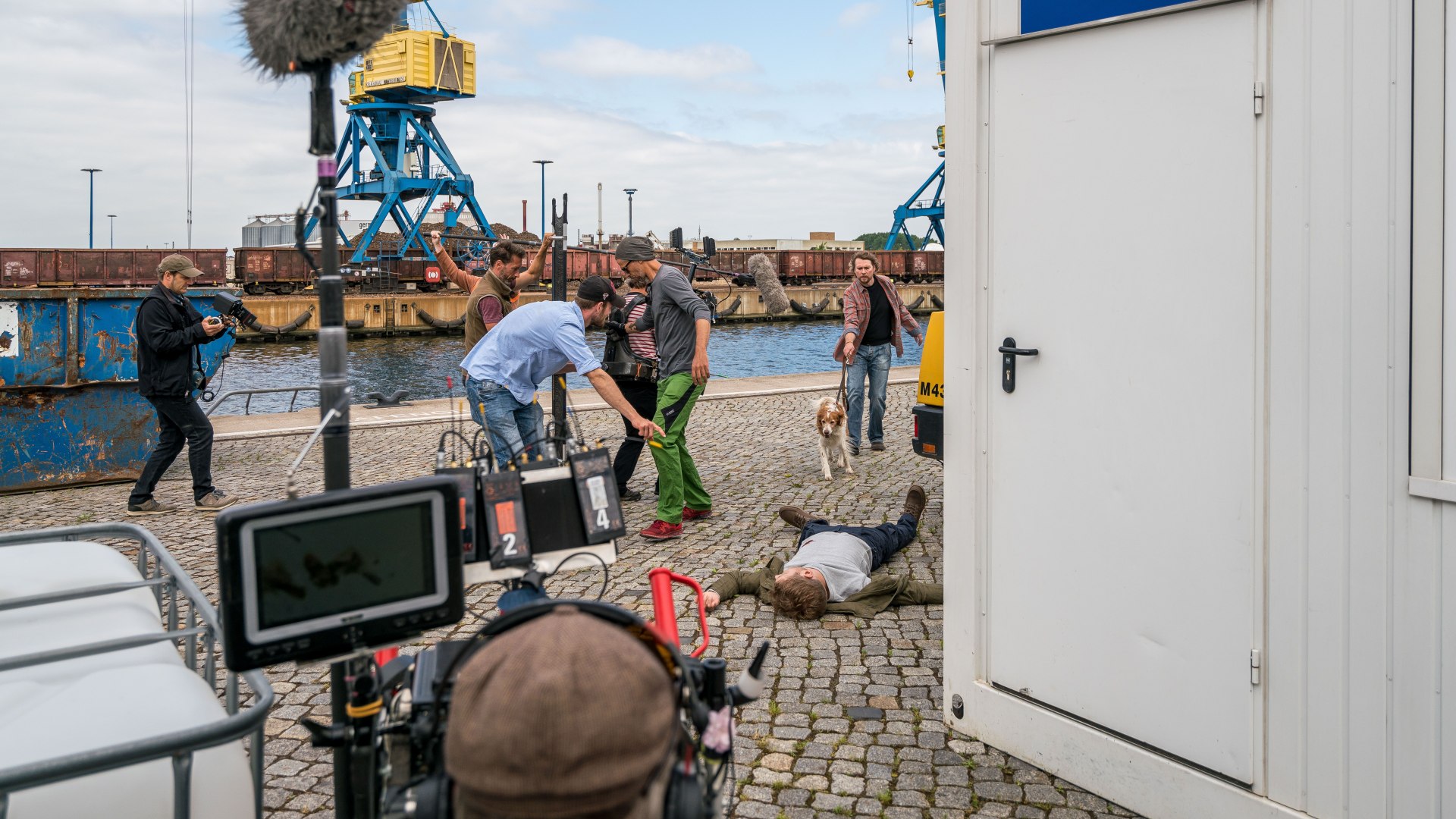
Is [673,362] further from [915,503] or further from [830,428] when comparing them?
[830,428]

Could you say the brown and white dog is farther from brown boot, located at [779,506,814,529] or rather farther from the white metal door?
the white metal door

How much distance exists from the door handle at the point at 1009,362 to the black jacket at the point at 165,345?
22.9 ft

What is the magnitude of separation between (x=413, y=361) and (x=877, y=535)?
122ft

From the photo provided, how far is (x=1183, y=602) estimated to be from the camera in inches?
142

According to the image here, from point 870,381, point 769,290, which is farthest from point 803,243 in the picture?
point 870,381

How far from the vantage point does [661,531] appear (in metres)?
7.84

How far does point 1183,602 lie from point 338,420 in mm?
2657

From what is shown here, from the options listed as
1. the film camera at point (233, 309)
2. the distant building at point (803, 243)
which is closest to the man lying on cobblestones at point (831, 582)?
the film camera at point (233, 309)

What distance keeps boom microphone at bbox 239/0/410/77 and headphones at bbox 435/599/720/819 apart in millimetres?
1348

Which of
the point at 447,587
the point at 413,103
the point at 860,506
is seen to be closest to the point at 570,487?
the point at 447,587

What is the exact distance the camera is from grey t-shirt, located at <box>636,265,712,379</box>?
7.86 metres

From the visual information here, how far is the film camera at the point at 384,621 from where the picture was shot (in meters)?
2.10

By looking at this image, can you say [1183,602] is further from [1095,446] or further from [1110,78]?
[1110,78]

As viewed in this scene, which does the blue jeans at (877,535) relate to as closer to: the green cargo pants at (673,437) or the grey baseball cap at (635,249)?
the green cargo pants at (673,437)
